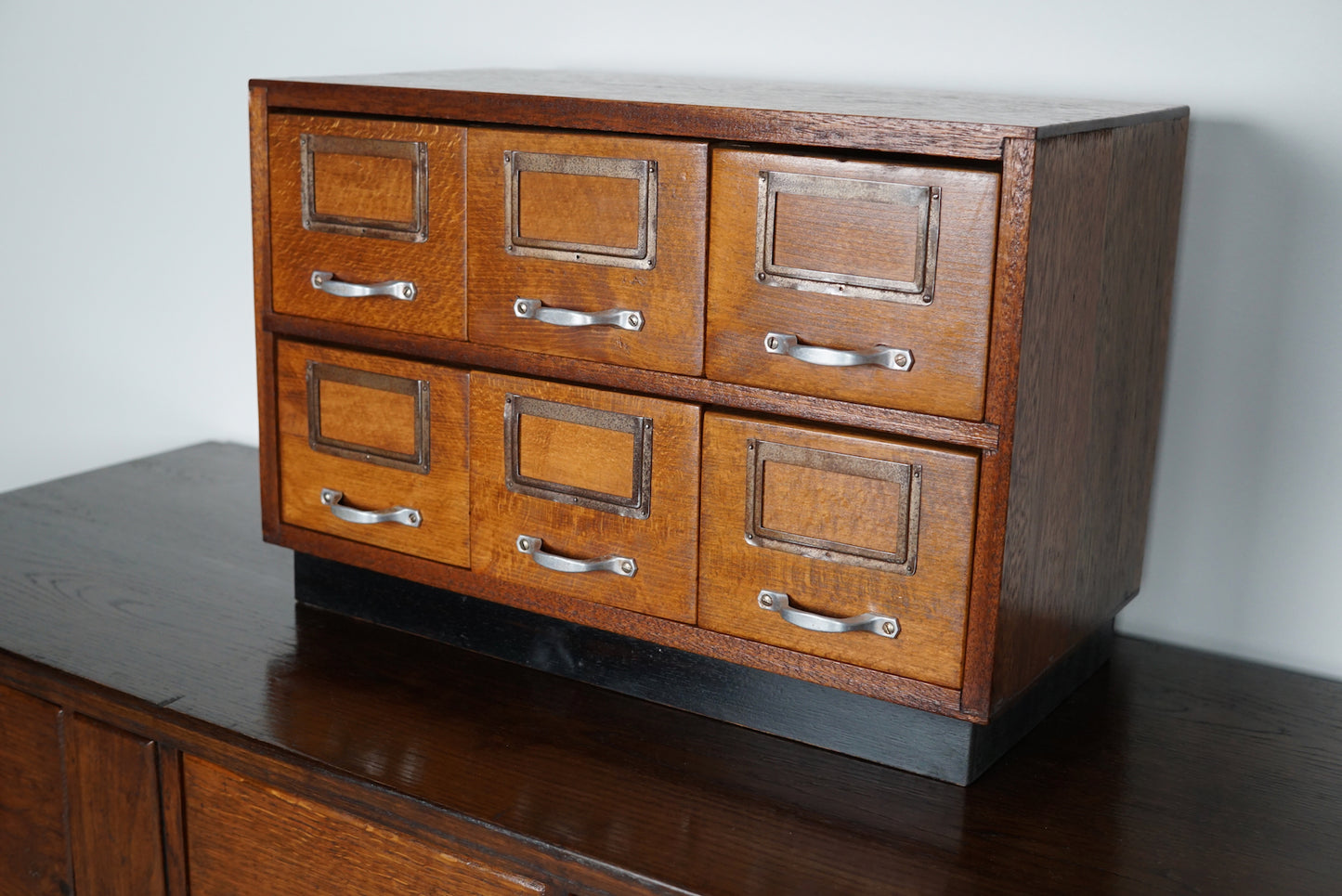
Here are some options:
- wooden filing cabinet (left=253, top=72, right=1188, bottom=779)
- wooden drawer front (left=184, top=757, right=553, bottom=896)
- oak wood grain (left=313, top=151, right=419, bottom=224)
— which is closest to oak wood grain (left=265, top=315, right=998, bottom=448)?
wooden filing cabinet (left=253, top=72, right=1188, bottom=779)

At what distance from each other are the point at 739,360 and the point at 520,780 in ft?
1.19

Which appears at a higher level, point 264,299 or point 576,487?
point 264,299

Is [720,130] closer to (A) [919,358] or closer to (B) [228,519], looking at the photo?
(A) [919,358]

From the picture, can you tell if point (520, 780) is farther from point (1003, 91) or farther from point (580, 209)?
point (1003, 91)

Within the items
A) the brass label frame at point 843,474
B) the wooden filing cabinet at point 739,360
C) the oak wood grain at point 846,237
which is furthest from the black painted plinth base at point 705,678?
the oak wood grain at point 846,237

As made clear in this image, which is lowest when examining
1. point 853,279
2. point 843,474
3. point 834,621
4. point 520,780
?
point 520,780

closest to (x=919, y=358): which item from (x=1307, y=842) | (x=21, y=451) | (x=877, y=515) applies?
(x=877, y=515)

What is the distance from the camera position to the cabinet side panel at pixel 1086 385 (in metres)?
0.94

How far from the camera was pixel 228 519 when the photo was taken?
1.61m

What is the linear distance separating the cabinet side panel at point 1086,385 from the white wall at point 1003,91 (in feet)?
0.24

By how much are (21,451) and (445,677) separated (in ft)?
4.64

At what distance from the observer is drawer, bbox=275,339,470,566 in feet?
3.87

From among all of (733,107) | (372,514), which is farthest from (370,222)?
(733,107)

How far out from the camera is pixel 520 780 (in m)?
1.02
